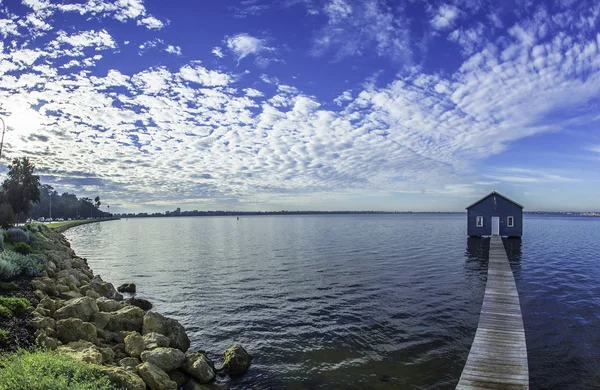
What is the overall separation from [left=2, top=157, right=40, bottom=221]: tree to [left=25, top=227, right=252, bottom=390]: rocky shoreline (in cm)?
4753

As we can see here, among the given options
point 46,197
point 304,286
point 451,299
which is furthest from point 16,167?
point 46,197

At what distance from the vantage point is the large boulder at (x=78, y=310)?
13.0 m

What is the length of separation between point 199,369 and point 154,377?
5.91ft

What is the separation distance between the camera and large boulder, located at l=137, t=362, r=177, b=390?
10289mm

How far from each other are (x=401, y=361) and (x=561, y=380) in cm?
538

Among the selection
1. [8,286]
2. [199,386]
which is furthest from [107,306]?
[199,386]

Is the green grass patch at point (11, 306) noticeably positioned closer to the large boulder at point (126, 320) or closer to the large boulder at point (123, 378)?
the large boulder at point (126, 320)

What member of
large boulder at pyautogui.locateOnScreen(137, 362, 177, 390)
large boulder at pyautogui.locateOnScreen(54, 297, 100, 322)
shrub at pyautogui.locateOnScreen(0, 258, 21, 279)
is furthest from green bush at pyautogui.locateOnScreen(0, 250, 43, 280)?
large boulder at pyautogui.locateOnScreen(137, 362, 177, 390)

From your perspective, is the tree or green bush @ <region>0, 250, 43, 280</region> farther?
the tree

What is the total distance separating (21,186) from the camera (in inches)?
2103

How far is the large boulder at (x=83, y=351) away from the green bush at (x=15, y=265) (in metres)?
6.53

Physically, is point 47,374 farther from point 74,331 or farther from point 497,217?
point 497,217

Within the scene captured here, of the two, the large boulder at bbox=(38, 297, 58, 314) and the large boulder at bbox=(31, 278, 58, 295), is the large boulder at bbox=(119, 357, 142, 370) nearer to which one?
the large boulder at bbox=(38, 297, 58, 314)

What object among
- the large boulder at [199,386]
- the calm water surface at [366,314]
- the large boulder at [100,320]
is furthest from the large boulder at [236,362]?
the large boulder at [100,320]
